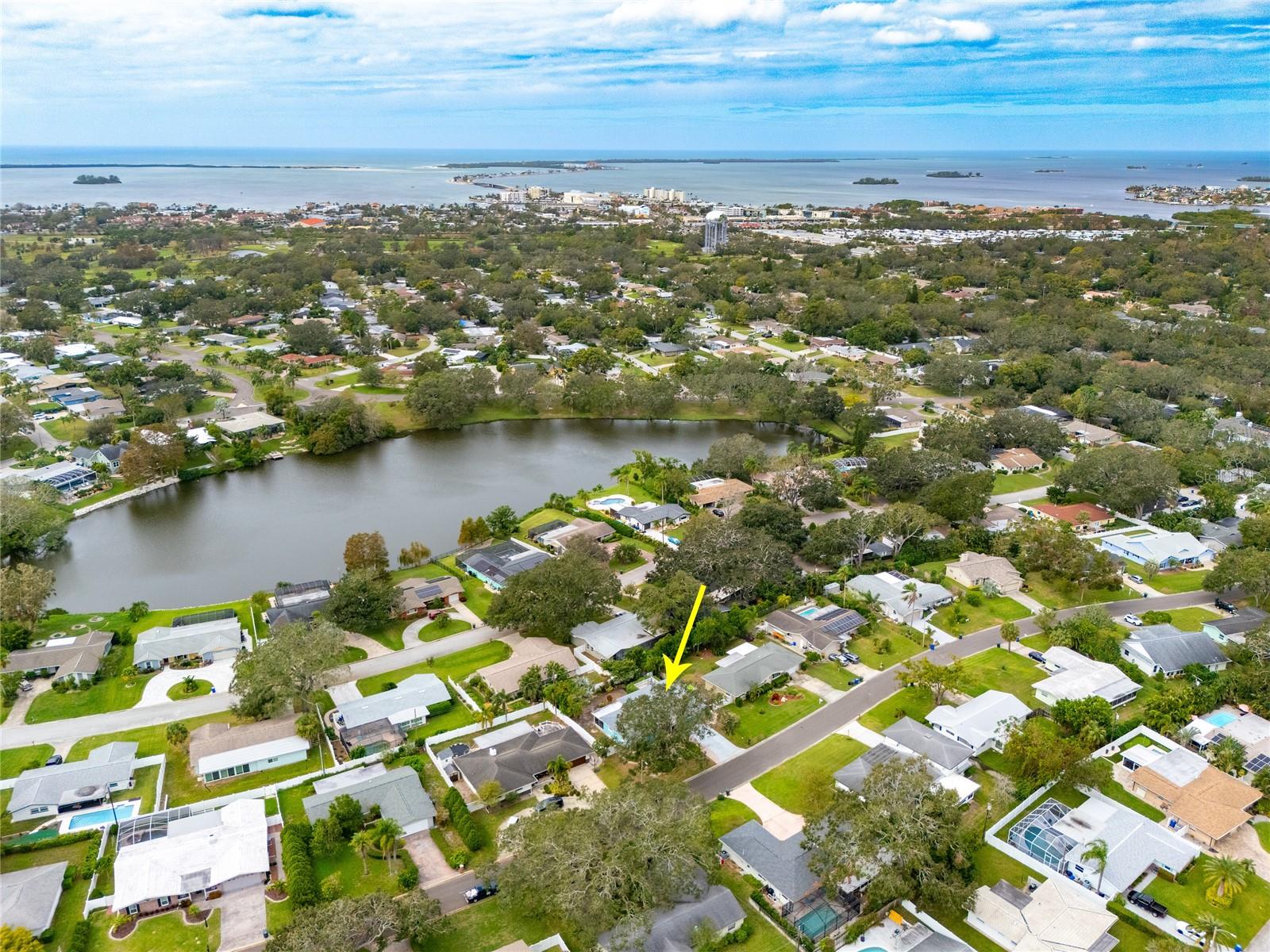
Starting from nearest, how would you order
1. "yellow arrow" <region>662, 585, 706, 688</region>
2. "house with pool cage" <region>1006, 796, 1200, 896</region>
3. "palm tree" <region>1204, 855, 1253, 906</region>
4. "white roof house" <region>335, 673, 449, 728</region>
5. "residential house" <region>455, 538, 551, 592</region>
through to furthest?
1. "palm tree" <region>1204, 855, 1253, 906</region>
2. "house with pool cage" <region>1006, 796, 1200, 896</region>
3. "white roof house" <region>335, 673, 449, 728</region>
4. "yellow arrow" <region>662, 585, 706, 688</region>
5. "residential house" <region>455, 538, 551, 592</region>

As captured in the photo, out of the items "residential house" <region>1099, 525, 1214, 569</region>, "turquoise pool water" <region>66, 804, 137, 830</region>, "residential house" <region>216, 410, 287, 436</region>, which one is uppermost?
"residential house" <region>216, 410, 287, 436</region>

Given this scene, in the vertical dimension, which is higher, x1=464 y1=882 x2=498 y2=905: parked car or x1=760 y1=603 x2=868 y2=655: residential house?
x1=760 y1=603 x2=868 y2=655: residential house

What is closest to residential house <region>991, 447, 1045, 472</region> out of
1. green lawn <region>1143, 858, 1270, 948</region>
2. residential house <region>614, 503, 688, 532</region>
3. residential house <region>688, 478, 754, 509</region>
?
residential house <region>688, 478, 754, 509</region>

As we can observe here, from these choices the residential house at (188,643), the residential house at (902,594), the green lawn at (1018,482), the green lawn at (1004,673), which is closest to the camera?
the green lawn at (1004,673)

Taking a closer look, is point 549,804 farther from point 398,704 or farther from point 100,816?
point 100,816

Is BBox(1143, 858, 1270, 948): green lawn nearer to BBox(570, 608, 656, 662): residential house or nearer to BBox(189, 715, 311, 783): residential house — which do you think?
BBox(570, 608, 656, 662): residential house

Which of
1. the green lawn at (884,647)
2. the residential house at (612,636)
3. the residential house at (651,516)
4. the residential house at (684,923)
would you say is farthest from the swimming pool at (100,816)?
the green lawn at (884,647)

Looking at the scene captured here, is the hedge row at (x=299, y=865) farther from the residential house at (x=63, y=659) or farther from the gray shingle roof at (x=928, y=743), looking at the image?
the gray shingle roof at (x=928, y=743)

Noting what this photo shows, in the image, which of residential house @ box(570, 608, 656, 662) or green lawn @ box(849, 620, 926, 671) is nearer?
residential house @ box(570, 608, 656, 662)
